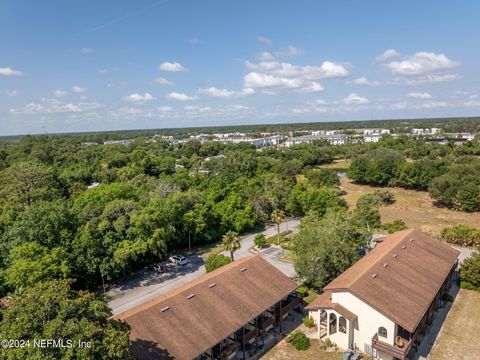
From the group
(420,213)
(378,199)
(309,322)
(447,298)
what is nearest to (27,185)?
(309,322)

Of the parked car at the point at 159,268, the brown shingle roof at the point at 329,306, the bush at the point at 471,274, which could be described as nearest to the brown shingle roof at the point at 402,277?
the brown shingle roof at the point at 329,306

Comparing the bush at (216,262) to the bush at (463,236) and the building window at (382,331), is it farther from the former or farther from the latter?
the bush at (463,236)

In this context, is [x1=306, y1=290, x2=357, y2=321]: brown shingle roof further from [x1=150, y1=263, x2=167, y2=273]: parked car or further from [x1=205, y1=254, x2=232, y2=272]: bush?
[x1=150, y1=263, x2=167, y2=273]: parked car

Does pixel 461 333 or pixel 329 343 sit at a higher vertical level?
pixel 329 343

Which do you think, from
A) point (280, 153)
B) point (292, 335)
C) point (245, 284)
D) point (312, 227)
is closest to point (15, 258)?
point (245, 284)

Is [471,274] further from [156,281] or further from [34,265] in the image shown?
[34,265]

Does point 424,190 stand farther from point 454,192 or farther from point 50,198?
point 50,198

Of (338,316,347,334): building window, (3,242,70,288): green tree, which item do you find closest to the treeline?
(338,316,347,334): building window
